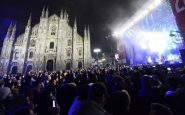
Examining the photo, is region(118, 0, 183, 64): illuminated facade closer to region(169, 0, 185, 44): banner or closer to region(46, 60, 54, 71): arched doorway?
region(169, 0, 185, 44): banner

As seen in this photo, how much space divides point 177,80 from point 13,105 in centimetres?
364

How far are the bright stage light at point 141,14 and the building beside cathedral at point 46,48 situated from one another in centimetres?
1107

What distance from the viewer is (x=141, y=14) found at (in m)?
32.2

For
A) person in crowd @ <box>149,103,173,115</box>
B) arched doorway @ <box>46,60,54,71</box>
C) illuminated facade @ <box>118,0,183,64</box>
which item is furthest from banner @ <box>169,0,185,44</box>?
arched doorway @ <box>46,60,54,71</box>

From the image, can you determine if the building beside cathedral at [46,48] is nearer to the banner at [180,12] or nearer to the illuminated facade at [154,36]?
the illuminated facade at [154,36]

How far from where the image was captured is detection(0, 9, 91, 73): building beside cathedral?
4022 centimetres

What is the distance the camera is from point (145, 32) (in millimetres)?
32406

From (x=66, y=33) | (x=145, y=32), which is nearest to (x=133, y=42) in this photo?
(x=145, y=32)

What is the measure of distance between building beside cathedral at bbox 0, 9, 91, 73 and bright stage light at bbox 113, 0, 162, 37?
11.1 metres

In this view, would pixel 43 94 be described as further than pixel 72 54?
No

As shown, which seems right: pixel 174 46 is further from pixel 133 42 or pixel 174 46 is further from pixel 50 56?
pixel 50 56

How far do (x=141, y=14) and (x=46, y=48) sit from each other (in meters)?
27.6

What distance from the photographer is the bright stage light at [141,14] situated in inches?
1078

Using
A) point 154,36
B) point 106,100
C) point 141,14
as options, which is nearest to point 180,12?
point 154,36
